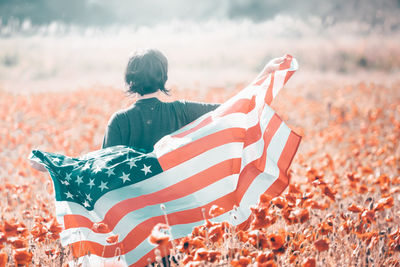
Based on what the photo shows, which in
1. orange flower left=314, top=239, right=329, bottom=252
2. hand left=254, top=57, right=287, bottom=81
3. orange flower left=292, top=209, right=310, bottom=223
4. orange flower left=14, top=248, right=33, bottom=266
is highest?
hand left=254, top=57, right=287, bottom=81

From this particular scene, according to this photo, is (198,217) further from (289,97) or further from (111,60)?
(111,60)

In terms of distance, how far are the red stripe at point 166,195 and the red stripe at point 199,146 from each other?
0.45 ft

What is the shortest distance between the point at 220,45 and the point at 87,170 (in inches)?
910

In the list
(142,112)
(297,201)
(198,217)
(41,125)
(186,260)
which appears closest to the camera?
(186,260)

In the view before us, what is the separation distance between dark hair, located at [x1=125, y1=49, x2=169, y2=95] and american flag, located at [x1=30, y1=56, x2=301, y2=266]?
40 cm

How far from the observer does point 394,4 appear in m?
28.6

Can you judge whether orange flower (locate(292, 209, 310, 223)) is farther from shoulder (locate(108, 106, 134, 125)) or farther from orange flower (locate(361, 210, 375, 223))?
shoulder (locate(108, 106, 134, 125))

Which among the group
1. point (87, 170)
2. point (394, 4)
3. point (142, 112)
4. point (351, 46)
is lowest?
point (87, 170)

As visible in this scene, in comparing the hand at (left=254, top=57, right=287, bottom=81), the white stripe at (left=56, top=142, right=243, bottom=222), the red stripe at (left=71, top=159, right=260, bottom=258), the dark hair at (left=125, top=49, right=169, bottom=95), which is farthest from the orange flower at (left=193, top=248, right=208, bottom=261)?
the hand at (left=254, top=57, right=287, bottom=81)

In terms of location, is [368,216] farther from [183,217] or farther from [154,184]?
[154,184]

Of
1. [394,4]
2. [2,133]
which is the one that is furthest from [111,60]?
[394,4]

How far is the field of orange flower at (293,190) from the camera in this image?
181 centimetres

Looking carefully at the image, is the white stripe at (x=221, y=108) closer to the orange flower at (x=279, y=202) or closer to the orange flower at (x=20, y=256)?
the orange flower at (x=279, y=202)

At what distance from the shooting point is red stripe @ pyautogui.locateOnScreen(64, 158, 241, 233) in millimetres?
2240
